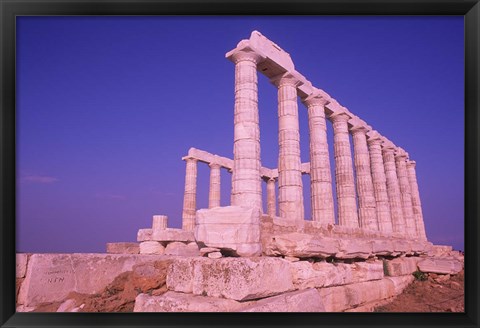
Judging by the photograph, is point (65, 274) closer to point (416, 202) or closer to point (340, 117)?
point (340, 117)

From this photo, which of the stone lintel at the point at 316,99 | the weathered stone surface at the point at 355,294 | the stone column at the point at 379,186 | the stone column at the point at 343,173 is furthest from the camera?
the stone column at the point at 379,186

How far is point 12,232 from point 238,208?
4397 millimetres

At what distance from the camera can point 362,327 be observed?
6207mm

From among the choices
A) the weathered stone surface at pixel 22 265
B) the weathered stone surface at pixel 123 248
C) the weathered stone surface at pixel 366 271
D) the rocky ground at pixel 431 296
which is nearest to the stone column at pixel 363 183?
the rocky ground at pixel 431 296

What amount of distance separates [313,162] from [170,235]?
851 centimetres

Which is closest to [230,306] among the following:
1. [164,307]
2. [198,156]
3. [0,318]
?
[164,307]

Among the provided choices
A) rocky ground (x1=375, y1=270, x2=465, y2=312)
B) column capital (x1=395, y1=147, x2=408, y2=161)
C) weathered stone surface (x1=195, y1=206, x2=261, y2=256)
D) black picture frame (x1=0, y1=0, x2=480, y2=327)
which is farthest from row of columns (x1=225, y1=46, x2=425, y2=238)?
black picture frame (x1=0, y1=0, x2=480, y2=327)

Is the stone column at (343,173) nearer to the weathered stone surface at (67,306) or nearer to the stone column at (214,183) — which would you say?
the stone column at (214,183)

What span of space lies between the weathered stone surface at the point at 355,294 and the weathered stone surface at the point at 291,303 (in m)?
1.48

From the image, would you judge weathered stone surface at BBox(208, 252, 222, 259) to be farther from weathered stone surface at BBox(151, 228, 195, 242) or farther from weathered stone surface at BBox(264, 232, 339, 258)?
weathered stone surface at BBox(151, 228, 195, 242)

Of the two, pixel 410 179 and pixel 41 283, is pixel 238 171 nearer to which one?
pixel 41 283

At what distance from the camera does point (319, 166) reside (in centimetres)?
1950

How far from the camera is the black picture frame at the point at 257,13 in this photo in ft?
20.4

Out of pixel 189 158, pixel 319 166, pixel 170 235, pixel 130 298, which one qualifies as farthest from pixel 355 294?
pixel 189 158
